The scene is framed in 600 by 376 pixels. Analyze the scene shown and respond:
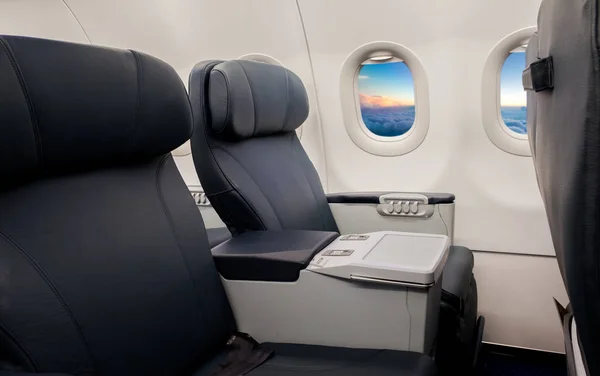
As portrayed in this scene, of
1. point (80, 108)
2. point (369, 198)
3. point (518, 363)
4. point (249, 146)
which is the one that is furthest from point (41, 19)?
point (518, 363)

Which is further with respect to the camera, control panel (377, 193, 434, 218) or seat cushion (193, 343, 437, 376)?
control panel (377, 193, 434, 218)

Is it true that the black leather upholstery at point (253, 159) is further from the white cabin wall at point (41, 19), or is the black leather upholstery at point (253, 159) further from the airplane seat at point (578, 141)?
the white cabin wall at point (41, 19)

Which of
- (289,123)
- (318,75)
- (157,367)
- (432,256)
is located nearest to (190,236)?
(157,367)

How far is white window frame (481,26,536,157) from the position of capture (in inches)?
99.3

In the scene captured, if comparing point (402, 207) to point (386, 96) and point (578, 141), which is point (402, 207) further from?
point (578, 141)

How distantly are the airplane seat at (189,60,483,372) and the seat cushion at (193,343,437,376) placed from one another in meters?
0.42

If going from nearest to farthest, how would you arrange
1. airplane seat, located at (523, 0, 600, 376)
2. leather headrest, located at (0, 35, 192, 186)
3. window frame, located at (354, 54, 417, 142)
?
airplane seat, located at (523, 0, 600, 376) → leather headrest, located at (0, 35, 192, 186) → window frame, located at (354, 54, 417, 142)

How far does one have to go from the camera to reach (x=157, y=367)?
132 centimetres

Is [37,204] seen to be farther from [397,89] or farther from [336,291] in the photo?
[397,89]

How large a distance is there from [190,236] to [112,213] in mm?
286

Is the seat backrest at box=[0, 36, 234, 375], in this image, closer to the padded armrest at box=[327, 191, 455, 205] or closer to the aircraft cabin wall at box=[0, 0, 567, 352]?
the padded armrest at box=[327, 191, 455, 205]

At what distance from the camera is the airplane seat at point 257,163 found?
5.89ft

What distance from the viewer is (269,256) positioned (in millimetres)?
1521

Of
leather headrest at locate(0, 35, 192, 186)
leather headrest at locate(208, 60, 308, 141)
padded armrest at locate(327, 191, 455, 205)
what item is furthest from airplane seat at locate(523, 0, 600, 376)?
padded armrest at locate(327, 191, 455, 205)
